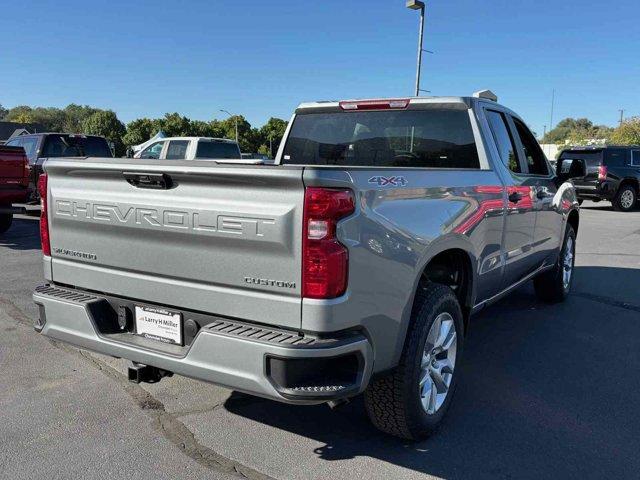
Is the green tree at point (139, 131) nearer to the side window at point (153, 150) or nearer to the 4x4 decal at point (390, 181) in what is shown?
the side window at point (153, 150)

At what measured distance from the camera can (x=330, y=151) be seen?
4.82 m

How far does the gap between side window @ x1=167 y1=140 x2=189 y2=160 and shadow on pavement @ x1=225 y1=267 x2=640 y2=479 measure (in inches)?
487

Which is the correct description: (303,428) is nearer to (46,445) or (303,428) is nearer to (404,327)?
(404,327)

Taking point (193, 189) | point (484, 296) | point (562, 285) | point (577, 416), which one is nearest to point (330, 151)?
point (484, 296)

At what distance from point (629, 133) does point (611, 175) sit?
115ft

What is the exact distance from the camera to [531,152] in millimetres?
5297

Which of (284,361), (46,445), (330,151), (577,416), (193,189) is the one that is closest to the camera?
(284,361)

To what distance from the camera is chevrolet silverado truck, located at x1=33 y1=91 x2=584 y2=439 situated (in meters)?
2.45

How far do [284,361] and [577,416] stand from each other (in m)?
2.23

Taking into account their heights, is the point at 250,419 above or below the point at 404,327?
below

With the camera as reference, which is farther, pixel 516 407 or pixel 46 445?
pixel 516 407

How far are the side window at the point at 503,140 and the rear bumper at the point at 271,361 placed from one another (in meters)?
2.44

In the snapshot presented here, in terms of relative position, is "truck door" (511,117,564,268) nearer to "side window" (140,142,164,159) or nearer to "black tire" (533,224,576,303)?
"black tire" (533,224,576,303)

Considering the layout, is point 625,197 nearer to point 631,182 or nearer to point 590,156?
point 631,182
